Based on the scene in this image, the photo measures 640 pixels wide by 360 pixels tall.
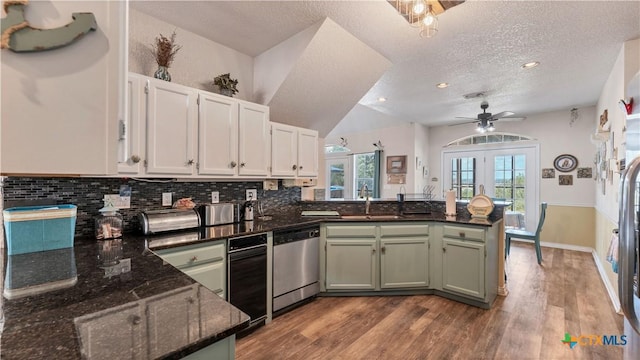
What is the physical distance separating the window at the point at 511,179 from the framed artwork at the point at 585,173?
0.82 metres

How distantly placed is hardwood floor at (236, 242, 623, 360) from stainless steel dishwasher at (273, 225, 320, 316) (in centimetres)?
14

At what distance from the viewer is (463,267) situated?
2.80 m

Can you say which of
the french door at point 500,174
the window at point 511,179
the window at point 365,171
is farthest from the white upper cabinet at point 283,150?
the window at point 511,179

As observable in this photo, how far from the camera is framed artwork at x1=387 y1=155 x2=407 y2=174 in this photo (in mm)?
6207

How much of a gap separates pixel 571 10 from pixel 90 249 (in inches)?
152

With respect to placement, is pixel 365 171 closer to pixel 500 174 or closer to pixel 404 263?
pixel 500 174

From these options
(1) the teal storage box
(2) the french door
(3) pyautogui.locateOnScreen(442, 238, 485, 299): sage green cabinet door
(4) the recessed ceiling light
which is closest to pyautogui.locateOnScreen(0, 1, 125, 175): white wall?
A: (1) the teal storage box

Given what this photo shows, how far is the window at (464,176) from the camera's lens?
242 inches

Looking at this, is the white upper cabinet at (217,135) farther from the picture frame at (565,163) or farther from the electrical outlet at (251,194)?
the picture frame at (565,163)

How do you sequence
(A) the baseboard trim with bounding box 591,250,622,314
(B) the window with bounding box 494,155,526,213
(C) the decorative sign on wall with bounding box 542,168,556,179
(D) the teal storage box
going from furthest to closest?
1. (B) the window with bounding box 494,155,526,213
2. (C) the decorative sign on wall with bounding box 542,168,556,179
3. (A) the baseboard trim with bounding box 591,250,622,314
4. (D) the teal storage box

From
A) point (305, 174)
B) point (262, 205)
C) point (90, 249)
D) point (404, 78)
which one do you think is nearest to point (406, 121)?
point (404, 78)

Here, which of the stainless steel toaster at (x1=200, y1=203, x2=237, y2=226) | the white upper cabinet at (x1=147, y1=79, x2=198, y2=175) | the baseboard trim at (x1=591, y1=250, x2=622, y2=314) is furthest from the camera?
the baseboard trim at (x1=591, y1=250, x2=622, y2=314)

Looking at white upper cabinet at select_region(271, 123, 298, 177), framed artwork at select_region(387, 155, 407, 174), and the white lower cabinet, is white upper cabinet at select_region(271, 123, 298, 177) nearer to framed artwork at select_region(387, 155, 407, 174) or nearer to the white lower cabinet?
the white lower cabinet

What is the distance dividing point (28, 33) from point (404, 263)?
309 centimetres
